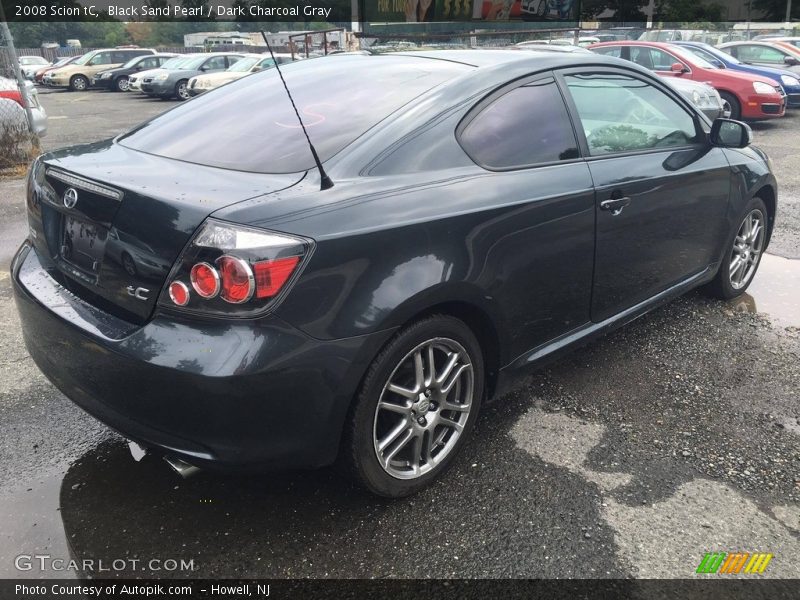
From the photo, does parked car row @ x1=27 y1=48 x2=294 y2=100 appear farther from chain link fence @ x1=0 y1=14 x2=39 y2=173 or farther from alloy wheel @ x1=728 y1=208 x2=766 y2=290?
alloy wheel @ x1=728 y1=208 x2=766 y2=290

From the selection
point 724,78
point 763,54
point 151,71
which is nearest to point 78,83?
point 151,71

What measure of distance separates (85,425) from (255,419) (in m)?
1.37

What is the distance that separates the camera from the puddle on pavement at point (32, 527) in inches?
85.9

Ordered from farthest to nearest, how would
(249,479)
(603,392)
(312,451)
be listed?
1. (603,392)
2. (249,479)
3. (312,451)

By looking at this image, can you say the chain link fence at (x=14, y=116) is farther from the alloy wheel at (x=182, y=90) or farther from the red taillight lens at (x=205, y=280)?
the alloy wheel at (x=182, y=90)

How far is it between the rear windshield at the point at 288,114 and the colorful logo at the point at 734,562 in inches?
75.7

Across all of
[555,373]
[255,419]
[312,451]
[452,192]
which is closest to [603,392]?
[555,373]

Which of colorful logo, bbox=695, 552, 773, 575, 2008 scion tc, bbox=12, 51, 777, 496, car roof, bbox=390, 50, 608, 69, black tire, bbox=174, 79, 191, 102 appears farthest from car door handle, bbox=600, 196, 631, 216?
black tire, bbox=174, 79, 191, 102

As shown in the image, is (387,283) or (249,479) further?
(249,479)

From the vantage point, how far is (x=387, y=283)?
86.3 inches

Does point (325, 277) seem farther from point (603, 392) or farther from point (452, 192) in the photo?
point (603, 392)

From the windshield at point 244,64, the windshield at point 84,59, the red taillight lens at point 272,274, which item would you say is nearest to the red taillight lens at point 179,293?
the red taillight lens at point 272,274

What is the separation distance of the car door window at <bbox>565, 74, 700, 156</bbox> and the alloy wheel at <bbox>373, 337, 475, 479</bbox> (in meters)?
1.27

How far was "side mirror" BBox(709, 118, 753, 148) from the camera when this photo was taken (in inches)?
148
